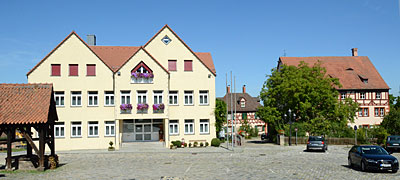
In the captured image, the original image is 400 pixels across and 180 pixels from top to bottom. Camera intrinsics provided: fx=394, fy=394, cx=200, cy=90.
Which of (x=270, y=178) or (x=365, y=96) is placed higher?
(x=365, y=96)

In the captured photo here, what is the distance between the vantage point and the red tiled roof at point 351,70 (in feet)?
178

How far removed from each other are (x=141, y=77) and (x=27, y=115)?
55.6ft

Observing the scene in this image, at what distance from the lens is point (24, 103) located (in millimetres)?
20953

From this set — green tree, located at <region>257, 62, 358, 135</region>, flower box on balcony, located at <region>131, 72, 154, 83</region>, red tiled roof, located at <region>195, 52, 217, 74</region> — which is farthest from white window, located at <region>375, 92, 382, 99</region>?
flower box on balcony, located at <region>131, 72, 154, 83</region>

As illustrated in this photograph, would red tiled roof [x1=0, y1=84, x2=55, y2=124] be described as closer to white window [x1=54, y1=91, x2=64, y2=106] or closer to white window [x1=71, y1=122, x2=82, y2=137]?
white window [x1=54, y1=91, x2=64, y2=106]

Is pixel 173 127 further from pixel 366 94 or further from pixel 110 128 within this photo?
pixel 366 94

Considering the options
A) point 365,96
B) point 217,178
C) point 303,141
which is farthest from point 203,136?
point 365,96

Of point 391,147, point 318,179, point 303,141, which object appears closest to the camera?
point 318,179

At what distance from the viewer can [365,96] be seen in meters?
54.1

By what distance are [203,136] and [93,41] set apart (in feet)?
53.6

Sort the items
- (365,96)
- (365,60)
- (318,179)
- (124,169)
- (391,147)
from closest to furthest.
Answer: (318,179) → (124,169) → (391,147) → (365,96) → (365,60)

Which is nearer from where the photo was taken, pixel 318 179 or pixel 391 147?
pixel 318 179

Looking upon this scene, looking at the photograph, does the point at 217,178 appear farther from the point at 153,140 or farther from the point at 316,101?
the point at 316,101

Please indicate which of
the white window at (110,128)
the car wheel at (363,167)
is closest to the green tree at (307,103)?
the white window at (110,128)
